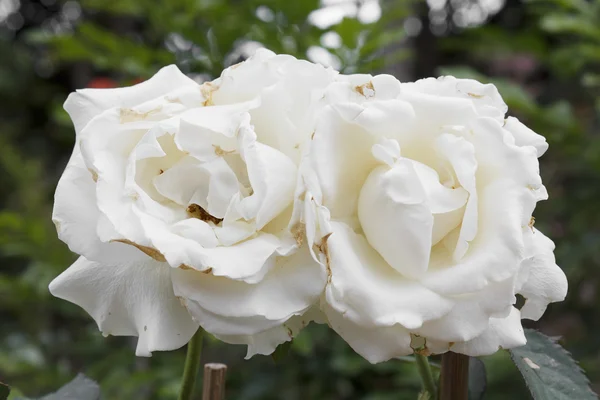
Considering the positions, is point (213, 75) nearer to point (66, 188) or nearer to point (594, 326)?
point (66, 188)

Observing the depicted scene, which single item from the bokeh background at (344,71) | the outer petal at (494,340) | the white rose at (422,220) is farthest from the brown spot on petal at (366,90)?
the bokeh background at (344,71)

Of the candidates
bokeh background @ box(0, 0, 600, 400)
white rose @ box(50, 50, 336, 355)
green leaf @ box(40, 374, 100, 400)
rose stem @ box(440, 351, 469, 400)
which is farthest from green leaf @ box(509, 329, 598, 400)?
bokeh background @ box(0, 0, 600, 400)

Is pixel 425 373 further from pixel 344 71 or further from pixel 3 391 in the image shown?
pixel 344 71

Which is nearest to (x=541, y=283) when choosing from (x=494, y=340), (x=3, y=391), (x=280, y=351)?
(x=494, y=340)

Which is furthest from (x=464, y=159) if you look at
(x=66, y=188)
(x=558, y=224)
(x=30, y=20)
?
(x=30, y=20)

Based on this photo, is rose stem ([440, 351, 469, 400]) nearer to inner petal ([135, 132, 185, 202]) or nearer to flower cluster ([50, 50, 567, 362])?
flower cluster ([50, 50, 567, 362])
